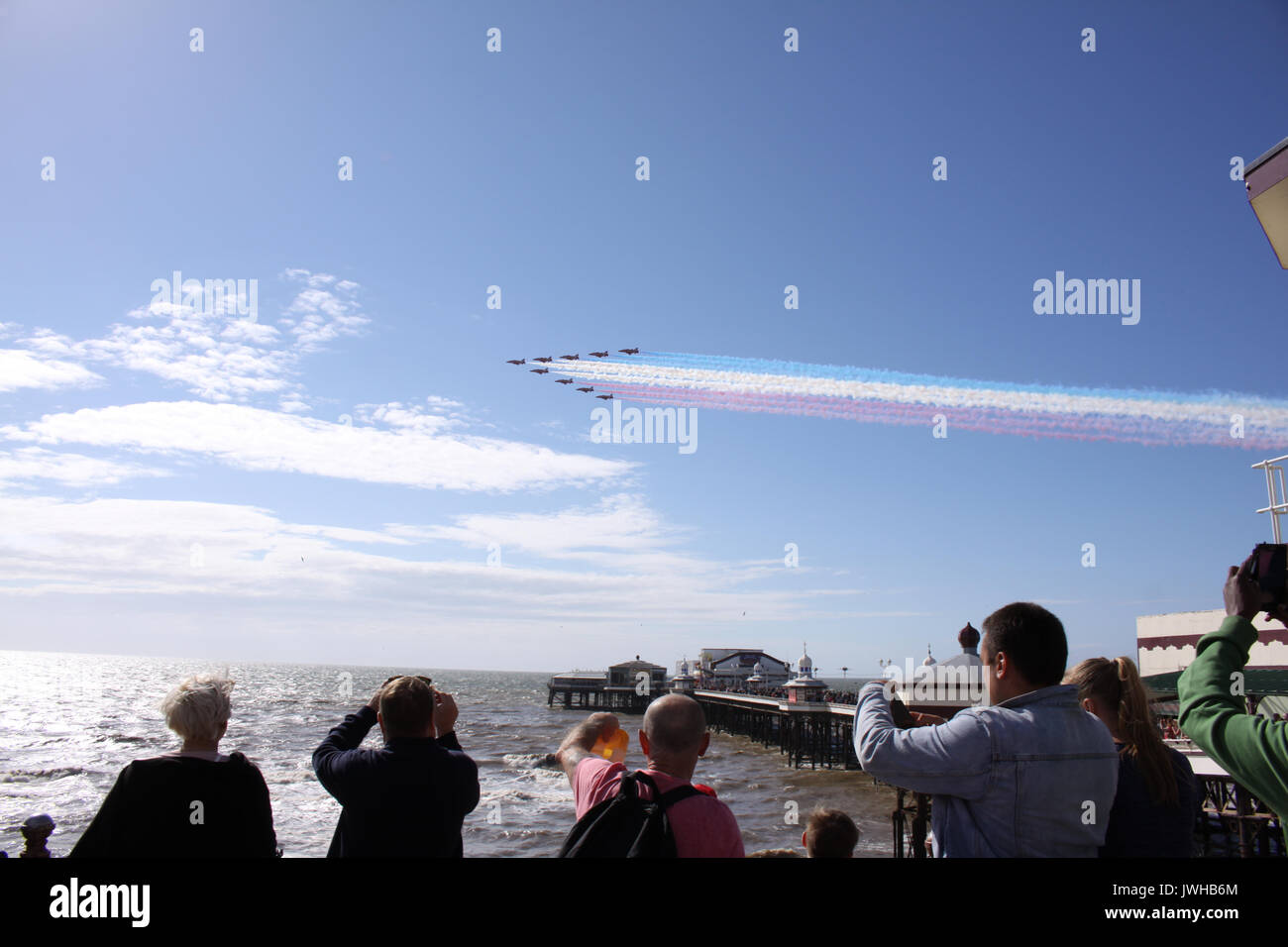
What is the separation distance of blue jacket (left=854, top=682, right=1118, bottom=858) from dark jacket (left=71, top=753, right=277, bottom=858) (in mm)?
2479

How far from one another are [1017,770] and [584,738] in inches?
67.9

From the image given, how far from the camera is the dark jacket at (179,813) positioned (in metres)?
3.12

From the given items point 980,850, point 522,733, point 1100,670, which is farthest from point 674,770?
point 522,733

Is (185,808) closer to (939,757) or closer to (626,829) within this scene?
(626,829)

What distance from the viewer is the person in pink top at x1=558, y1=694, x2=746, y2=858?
2.68 meters

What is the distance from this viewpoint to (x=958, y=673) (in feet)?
28.4

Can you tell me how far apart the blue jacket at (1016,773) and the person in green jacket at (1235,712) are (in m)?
0.34

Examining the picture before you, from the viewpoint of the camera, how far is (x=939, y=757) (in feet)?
8.57

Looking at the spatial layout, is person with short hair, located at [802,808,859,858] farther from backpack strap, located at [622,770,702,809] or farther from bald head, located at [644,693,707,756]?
backpack strap, located at [622,770,702,809]

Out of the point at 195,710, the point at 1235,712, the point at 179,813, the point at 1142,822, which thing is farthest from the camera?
the point at 195,710

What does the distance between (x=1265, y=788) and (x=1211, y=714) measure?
0.23 m

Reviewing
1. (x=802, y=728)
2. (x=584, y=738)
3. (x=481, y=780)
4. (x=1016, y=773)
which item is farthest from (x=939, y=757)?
(x=802, y=728)

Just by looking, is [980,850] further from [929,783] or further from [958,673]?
[958,673]
